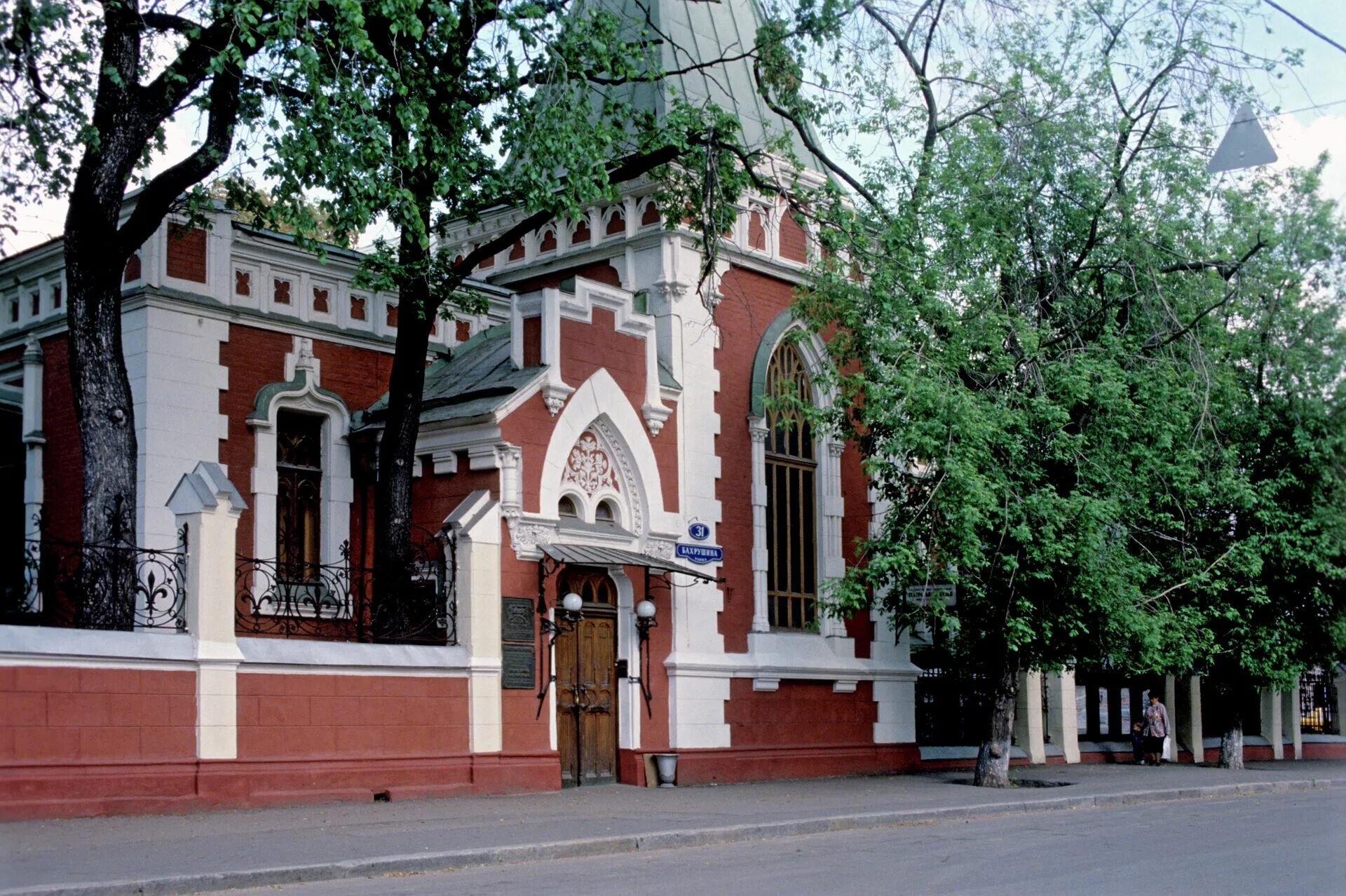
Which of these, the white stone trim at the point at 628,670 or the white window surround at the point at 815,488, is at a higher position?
the white window surround at the point at 815,488

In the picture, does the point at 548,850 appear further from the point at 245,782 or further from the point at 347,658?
the point at 347,658

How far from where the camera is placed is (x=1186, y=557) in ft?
77.5

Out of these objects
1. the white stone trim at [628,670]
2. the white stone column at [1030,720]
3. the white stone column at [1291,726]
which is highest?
the white stone trim at [628,670]

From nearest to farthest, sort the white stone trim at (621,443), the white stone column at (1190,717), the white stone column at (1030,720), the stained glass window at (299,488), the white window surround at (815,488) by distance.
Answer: the white stone trim at (621,443)
the stained glass window at (299,488)
the white window surround at (815,488)
the white stone column at (1030,720)
the white stone column at (1190,717)

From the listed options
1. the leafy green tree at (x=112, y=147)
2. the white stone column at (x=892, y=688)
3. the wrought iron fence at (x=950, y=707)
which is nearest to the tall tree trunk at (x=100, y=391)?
the leafy green tree at (x=112, y=147)

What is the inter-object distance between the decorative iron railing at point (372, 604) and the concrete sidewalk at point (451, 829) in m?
1.94

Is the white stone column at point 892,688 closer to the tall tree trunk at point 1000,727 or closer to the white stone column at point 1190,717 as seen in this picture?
the tall tree trunk at point 1000,727

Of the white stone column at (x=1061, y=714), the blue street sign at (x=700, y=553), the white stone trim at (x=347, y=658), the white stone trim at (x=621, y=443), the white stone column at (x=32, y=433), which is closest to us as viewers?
the white stone trim at (x=347, y=658)

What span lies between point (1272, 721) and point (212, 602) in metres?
26.7

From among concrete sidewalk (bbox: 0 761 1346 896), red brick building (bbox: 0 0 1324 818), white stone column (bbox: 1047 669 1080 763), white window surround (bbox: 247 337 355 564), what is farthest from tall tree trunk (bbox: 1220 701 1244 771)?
white window surround (bbox: 247 337 355 564)

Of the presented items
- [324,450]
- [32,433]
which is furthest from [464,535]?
[32,433]

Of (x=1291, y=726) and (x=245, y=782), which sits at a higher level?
(x=245, y=782)

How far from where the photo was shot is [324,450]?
20062 mm

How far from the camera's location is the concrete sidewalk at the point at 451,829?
1050cm
